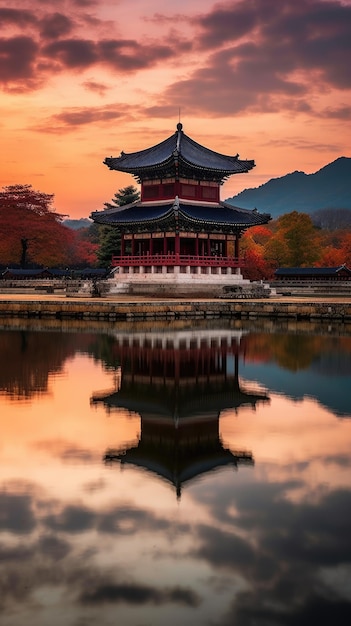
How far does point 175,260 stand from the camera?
66812 millimetres

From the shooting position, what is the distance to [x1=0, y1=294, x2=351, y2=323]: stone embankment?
4994cm

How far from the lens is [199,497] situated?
1210 centimetres

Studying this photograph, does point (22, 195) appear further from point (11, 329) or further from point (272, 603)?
point (272, 603)

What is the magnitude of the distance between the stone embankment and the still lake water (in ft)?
79.5

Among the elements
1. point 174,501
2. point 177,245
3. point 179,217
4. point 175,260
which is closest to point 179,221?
point 179,217

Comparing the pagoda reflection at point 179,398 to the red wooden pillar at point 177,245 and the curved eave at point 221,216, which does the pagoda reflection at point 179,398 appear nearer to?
the red wooden pillar at point 177,245

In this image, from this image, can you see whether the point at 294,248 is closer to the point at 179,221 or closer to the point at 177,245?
the point at 177,245

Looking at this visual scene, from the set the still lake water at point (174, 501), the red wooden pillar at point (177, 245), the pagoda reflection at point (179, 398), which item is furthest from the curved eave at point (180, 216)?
the still lake water at point (174, 501)

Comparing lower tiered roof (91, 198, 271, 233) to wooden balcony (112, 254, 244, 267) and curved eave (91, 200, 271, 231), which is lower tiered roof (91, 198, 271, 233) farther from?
wooden balcony (112, 254, 244, 267)

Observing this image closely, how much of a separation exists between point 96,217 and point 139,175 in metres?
6.63

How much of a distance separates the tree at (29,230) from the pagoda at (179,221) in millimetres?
25919

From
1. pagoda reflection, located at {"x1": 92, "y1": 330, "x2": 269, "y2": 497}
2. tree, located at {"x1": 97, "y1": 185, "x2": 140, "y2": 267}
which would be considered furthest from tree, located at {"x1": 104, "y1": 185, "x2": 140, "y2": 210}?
pagoda reflection, located at {"x1": 92, "y1": 330, "x2": 269, "y2": 497}

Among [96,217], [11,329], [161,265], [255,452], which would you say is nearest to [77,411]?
[255,452]

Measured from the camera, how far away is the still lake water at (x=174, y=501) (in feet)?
27.8
